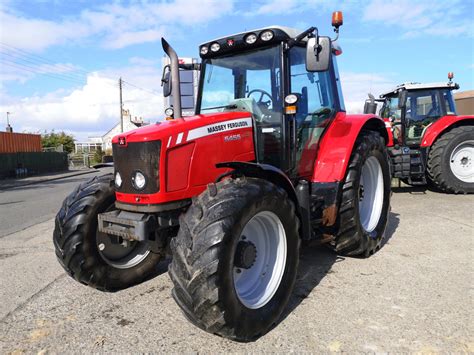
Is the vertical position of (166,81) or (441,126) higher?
(166,81)

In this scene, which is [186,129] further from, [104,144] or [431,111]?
[104,144]

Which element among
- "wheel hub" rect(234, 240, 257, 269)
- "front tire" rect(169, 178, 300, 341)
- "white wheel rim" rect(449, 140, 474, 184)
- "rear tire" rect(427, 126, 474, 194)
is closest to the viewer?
"front tire" rect(169, 178, 300, 341)

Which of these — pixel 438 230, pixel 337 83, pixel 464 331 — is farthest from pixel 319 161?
pixel 438 230

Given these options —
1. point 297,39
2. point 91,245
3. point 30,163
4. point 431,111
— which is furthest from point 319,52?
point 30,163

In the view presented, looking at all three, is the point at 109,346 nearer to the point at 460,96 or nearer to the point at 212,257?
the point at 212,257

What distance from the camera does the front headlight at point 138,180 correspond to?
9.16 ft

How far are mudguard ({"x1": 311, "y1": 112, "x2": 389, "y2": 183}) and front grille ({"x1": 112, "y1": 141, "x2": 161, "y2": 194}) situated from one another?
5.73 feet

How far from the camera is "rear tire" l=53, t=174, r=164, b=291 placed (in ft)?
10.4

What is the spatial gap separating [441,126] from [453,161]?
2.56ft

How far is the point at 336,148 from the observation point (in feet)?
12.8

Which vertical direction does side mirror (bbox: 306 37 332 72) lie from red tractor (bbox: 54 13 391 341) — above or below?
above

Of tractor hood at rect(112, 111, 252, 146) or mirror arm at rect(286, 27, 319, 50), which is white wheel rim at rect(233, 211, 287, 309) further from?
mirror arm at rect(286, 27, 319, 50)

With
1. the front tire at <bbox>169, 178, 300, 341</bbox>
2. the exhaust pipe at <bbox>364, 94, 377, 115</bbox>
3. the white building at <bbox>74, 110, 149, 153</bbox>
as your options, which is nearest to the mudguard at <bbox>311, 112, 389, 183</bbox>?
the front tire at <bbox>169, 178, 300, 341</bbox>

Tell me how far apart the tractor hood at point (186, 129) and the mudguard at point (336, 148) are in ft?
3.46
